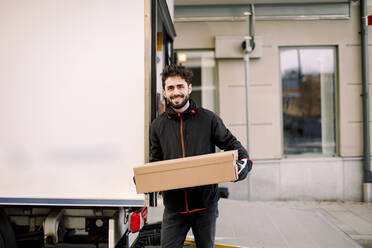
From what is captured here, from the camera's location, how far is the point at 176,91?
203 centimetres

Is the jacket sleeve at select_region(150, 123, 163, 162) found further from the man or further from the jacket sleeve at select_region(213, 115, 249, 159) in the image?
the jacket sleeve at select_region(213, 115, 249, 159)

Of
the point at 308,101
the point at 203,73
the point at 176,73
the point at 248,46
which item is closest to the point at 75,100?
the point at 176,73

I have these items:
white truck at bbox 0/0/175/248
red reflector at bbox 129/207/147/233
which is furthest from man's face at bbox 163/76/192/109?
red reflector at bbox 129/207/147/233

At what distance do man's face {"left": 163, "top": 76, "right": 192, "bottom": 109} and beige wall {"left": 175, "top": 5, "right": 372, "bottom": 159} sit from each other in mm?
4022

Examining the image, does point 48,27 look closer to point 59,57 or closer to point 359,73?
point 59,57

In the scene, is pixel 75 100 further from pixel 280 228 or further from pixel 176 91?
pixel 280 228

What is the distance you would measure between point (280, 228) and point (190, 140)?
201 cm

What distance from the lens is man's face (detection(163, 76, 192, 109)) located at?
2023 millimetres

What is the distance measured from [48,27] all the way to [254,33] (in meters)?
4.50

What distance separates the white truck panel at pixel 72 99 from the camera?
217 centimetres

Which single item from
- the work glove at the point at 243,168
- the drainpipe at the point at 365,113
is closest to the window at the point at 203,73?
the drainpipe at the point at 365,113

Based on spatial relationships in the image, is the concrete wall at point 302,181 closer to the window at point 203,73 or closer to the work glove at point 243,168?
the window at point 203,73

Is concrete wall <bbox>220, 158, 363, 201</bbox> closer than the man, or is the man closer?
the man

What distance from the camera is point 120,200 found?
7.13ft
